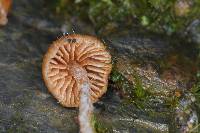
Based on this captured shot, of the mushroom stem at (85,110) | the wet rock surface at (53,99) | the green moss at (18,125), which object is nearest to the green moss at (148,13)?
the wet rock surface at (53,99)

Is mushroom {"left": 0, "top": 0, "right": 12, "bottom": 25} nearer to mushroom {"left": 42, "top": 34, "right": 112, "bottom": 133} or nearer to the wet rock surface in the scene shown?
the wet rock surface

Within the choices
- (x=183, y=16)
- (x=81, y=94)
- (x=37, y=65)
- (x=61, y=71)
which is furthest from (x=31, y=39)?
(x=183, y=16)

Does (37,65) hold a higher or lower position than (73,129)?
higher

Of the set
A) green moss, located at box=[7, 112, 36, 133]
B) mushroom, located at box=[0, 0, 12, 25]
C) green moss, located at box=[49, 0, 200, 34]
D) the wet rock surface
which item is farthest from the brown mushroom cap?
mushroom, located at box=[0, 0, 12, 25]

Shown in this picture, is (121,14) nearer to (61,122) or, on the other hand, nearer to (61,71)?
(61,71)

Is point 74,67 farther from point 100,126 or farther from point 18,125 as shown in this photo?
point 18,125

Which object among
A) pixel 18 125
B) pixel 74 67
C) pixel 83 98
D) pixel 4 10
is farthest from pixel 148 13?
pixel 18 125

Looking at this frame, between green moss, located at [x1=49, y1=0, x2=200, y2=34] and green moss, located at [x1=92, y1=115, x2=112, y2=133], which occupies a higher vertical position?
green moss, located at [x1=49, y1=0, x2=200, y2=34]

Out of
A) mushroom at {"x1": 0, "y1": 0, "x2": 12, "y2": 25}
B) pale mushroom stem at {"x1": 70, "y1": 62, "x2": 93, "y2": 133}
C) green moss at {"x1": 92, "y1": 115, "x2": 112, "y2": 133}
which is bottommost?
green moss at {"x1": 92, "y1": 115, "x2": 112, "y2": 133}
